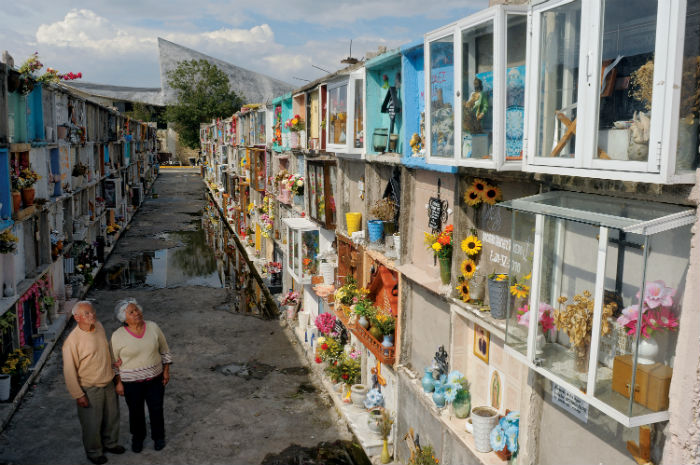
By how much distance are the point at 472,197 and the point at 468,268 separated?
95 cm

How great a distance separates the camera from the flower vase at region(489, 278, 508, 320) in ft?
22.7

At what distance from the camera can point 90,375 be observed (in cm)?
966

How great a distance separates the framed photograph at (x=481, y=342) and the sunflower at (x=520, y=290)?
157 centimetres

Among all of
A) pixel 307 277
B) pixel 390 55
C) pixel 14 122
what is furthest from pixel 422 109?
pixel 14 122

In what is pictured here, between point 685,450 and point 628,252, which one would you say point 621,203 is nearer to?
point 628,252

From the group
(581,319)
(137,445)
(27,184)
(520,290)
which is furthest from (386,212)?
(27,184)

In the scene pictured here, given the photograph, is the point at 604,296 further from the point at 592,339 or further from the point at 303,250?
the point at 303,250

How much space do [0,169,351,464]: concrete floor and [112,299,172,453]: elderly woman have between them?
3.94 feet

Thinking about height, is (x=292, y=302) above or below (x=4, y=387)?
above

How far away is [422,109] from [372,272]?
3890 millimetres

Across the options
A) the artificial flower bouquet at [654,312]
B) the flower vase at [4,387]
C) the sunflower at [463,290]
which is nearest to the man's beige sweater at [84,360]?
the flower vase at [4,387]

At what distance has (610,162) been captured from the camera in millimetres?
4855

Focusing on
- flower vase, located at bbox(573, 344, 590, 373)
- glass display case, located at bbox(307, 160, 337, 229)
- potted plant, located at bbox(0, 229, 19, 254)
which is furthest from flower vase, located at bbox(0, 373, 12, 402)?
flower vase, located at bbox(573, 344, 590, 373)

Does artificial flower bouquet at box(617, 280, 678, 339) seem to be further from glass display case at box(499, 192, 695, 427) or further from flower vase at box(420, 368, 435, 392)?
flower vase at box(420, 368, 435, 392)
